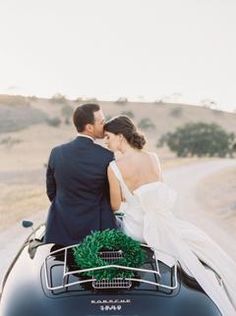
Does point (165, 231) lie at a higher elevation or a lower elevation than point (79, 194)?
lower

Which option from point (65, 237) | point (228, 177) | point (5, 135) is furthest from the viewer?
point (5, 135)

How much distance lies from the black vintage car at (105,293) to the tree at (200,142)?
2445 inches

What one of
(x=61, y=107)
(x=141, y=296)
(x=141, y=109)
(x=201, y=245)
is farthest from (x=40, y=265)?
(x=141, y=109)

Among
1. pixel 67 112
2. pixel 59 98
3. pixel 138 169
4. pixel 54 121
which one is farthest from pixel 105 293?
pixel 59 98

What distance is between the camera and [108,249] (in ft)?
16.9

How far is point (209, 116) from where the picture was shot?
124 metres

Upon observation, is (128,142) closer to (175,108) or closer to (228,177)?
(228,177)

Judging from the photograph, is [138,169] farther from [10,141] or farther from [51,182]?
[10,141]

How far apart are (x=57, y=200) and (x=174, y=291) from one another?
4.29 ft

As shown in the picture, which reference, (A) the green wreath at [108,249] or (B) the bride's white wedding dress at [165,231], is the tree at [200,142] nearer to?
(B) the bride's white wedding dress at [165,231]

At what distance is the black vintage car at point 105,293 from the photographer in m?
4.70

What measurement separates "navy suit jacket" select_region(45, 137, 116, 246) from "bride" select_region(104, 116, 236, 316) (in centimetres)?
11

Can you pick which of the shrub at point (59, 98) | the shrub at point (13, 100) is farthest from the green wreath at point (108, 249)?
the shrub at point (59, 98)

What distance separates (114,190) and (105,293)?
1.15 metres
